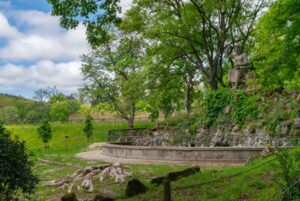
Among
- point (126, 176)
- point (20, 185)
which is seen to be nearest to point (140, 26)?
point (126, 176)

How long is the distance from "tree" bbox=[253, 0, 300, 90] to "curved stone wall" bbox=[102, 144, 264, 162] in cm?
348

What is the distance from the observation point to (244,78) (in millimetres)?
21875

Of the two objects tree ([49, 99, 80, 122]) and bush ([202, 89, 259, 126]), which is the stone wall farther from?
tree ([49, 99, 80, 122])

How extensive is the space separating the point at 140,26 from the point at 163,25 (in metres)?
→ 2.56

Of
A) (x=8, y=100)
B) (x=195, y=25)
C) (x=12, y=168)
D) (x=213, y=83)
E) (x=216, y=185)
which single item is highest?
(x=8, y=100)

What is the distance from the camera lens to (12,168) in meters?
7.25

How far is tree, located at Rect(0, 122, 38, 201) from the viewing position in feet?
23.4

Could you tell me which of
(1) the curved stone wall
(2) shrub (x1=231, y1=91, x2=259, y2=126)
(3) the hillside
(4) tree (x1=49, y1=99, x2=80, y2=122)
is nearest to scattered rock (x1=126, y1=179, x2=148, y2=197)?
(1) the curved stone wall

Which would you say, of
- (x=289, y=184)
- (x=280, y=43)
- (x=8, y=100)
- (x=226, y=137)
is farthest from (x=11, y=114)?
(x=289, y=184)

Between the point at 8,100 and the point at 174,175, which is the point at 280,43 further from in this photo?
the point at 8,100

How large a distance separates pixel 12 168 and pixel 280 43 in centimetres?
1229

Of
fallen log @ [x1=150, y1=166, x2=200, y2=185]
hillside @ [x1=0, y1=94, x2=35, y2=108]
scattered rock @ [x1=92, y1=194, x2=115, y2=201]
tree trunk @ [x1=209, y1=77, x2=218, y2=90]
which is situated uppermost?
hillside @ [x1=0, y1=94, x2=35, y2=108]

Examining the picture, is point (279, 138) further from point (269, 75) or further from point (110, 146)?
point (110, 146)

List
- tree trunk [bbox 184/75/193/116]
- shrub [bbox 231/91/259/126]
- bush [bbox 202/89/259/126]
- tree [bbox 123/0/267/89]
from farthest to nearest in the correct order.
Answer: tree trunk [bbox 184/75/193/116], tree [bbox 123/0/267/89], bush [bbox 202/89/259/126], shrub [bbox 231/91/259/126]
